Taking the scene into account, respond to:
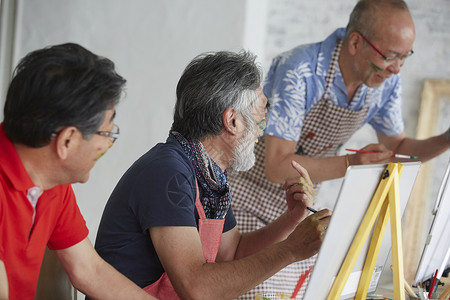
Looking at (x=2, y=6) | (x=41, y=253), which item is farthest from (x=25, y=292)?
(x=2, y=6)

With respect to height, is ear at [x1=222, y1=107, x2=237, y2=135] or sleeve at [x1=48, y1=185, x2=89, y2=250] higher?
ear at [x1=222, y1=107, x2=237, y2=135]

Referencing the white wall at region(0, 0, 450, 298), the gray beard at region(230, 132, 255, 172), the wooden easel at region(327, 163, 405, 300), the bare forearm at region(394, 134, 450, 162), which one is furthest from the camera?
the white wall at region(0, 0, 450, 298)

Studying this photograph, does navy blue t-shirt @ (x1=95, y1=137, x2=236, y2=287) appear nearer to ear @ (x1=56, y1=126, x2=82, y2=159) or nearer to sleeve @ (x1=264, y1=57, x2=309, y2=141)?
ear @ (x1=56, y1=126, x2=82, y2=159)

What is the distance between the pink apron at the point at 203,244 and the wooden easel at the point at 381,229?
1.47ft

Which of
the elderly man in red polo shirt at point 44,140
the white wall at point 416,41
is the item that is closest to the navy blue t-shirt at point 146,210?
the elderly man in red polo shirt at point 44,140

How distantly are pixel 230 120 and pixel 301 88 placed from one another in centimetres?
79

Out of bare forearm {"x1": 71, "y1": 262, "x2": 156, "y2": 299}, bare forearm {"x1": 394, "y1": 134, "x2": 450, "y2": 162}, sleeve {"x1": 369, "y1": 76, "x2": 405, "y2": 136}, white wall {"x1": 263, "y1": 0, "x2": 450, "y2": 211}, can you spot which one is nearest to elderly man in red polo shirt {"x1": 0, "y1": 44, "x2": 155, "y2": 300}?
bare forearm {"x1": 71, "y1": 262, "x2": 156, "y2": 299}

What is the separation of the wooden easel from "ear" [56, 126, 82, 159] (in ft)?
2.23

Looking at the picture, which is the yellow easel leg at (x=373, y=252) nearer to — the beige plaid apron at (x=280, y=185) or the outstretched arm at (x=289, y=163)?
the outstretched arm at (x=289, y=163)

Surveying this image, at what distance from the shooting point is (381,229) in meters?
1.51

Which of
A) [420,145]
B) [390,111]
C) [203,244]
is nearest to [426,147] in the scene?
[420,145]

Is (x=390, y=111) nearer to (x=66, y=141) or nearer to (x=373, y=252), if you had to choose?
(x=373, y=252)

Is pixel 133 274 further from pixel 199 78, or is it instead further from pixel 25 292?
pixel 199 78

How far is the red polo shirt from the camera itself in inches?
50.3
